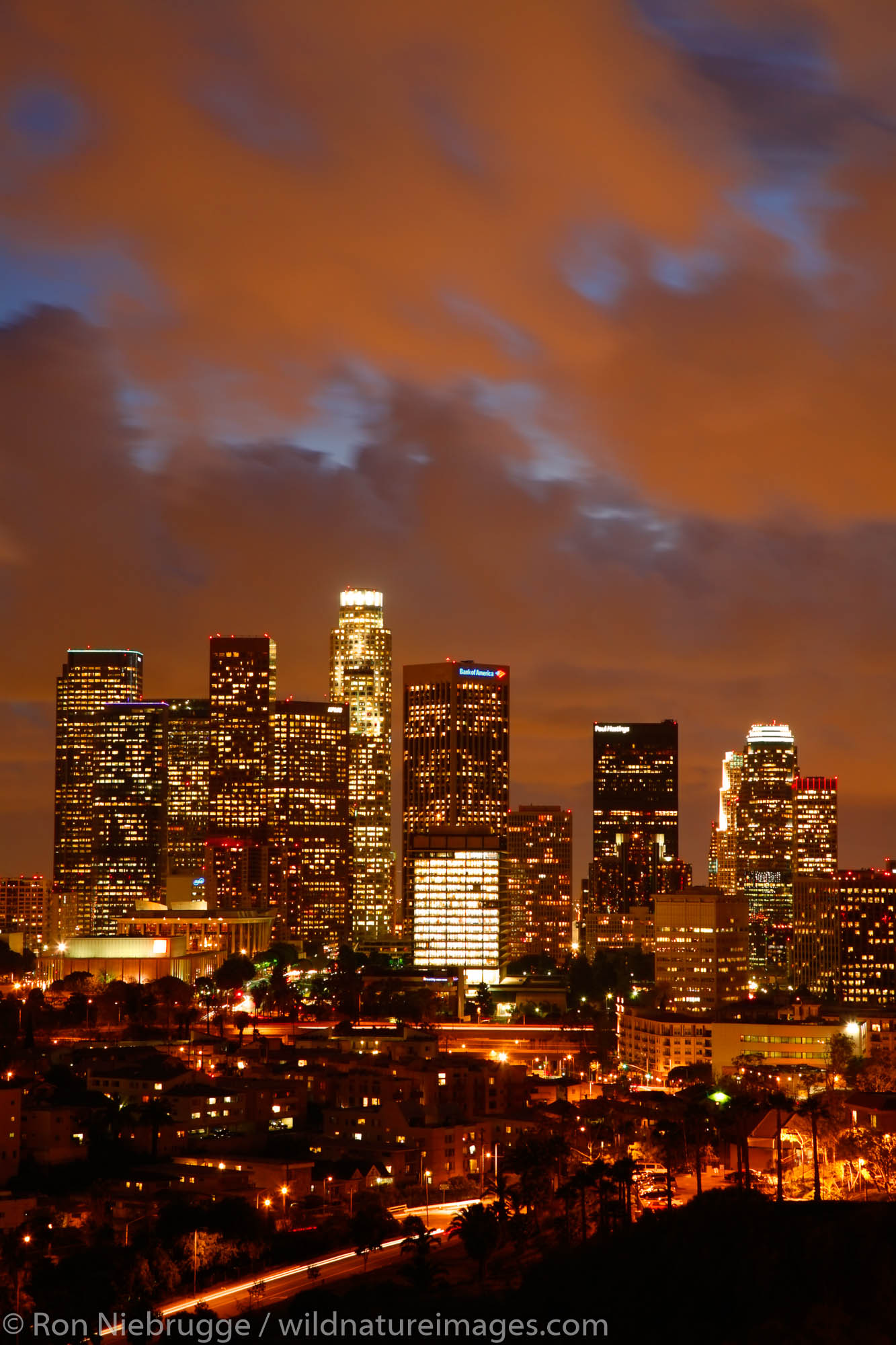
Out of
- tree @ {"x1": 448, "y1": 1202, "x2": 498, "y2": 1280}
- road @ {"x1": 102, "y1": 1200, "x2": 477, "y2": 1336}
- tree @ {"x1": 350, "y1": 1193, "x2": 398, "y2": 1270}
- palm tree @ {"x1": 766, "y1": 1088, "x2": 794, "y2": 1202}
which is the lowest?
road @ {"x1": 102, "y1": 1200, "x2": 477, "y2": 1336}

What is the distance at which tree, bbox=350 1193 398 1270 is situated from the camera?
72.8 metres

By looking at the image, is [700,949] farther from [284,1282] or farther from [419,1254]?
→ [419,1254]

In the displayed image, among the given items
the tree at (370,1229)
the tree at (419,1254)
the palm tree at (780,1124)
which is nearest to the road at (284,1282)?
the tree at (370,1229)

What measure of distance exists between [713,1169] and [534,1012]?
304 feet

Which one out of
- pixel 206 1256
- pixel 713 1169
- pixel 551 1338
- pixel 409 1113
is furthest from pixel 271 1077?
pixel 551 1338

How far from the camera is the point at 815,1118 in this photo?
259 ft

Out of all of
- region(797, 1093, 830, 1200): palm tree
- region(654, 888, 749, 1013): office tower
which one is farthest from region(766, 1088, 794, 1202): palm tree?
region(654, 888, 749, 1013): office tower

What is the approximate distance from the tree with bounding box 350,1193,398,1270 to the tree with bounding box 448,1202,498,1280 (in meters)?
3.28

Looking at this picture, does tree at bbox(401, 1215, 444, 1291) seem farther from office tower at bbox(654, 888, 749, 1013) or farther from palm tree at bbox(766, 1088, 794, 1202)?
office tower at bbox(654, 888, 749, 1013)

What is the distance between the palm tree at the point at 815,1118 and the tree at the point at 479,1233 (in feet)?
44.3

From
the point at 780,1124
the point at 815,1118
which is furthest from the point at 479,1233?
the point at 780,1124

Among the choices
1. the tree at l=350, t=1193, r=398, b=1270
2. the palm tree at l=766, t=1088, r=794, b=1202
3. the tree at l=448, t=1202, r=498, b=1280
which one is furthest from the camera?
the palm tree at l=766, t=1088, r=794, b=1202

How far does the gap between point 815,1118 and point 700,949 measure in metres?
114

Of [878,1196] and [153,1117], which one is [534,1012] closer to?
[153,1117]
